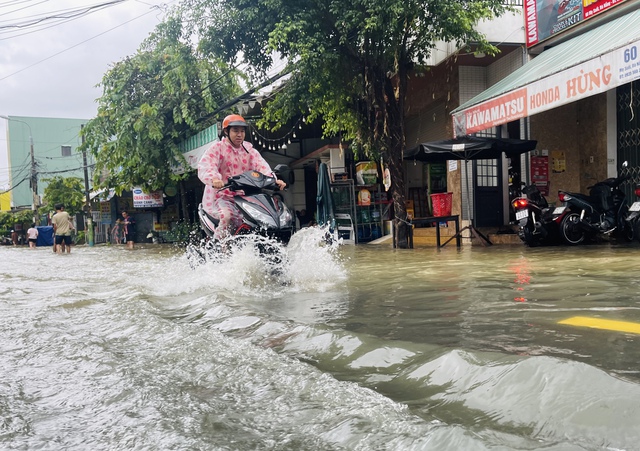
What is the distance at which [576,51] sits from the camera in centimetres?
840

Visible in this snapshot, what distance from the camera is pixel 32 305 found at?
5.24 meters

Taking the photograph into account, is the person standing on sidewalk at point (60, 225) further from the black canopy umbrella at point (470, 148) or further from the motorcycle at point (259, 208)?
the motorcycle at point (259, 208)

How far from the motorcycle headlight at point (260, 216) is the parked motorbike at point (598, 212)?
18.5 feet

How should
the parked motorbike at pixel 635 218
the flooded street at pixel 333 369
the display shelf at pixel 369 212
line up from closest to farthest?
1. the flooded street at pixel 333 369
2. the parked motorbike at pixel 635 218
3. the display shelf at pixel 369 212

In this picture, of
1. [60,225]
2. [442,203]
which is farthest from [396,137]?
[60,225]

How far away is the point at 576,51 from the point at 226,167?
18.4 ft

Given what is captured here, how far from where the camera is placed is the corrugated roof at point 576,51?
718cm

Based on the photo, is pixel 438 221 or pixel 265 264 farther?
pixel 438 221

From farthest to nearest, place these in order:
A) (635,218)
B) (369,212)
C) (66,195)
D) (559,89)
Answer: (66,195) → (369,212) → (635,218) → (559,89)

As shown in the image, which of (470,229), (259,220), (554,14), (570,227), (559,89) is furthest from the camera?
(470,229)

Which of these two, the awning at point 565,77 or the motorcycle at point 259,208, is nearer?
the motorcycle at point 259,208

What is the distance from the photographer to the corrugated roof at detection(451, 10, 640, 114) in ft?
23.6

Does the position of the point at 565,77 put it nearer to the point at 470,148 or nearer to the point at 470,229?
the point at 470,148

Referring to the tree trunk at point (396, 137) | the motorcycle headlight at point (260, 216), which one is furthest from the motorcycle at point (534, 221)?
the motorcycle headlight at point (260, 216)
